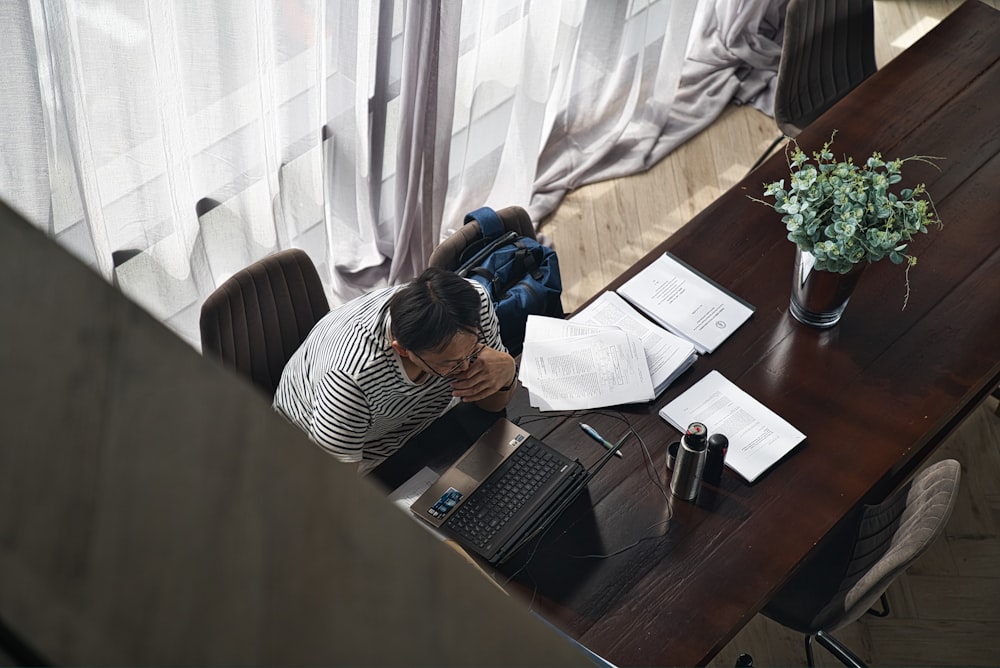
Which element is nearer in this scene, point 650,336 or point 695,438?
Answer: point 695,438

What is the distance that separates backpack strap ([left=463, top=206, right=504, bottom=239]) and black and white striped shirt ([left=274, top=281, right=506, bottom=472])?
0.32 metres

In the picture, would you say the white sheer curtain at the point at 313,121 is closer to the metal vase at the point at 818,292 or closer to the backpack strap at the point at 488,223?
the backpack strap at the point at 488,223

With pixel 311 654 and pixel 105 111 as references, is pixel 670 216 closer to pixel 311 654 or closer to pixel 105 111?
pixel 105 111

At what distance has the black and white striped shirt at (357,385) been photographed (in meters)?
2.03

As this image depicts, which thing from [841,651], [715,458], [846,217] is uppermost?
[846,217]

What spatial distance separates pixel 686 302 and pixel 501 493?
75cm

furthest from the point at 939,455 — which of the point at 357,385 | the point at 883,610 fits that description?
the point at 357,385

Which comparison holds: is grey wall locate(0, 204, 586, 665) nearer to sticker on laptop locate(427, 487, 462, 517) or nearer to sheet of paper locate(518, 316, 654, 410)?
sticker on laptop locate(427, 487, 462, 517)

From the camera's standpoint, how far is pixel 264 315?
2.24 metres

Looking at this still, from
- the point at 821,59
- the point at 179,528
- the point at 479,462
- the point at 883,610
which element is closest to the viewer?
the point at 179,528

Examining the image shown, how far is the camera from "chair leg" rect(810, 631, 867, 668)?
2145mm

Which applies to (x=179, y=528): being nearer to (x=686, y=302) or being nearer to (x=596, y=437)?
(x=596, y=437)

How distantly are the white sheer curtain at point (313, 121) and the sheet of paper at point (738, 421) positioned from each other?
1.32m

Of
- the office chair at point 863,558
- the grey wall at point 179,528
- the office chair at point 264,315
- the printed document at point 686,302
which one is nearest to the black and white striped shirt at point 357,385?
the office chair at point 264,315
